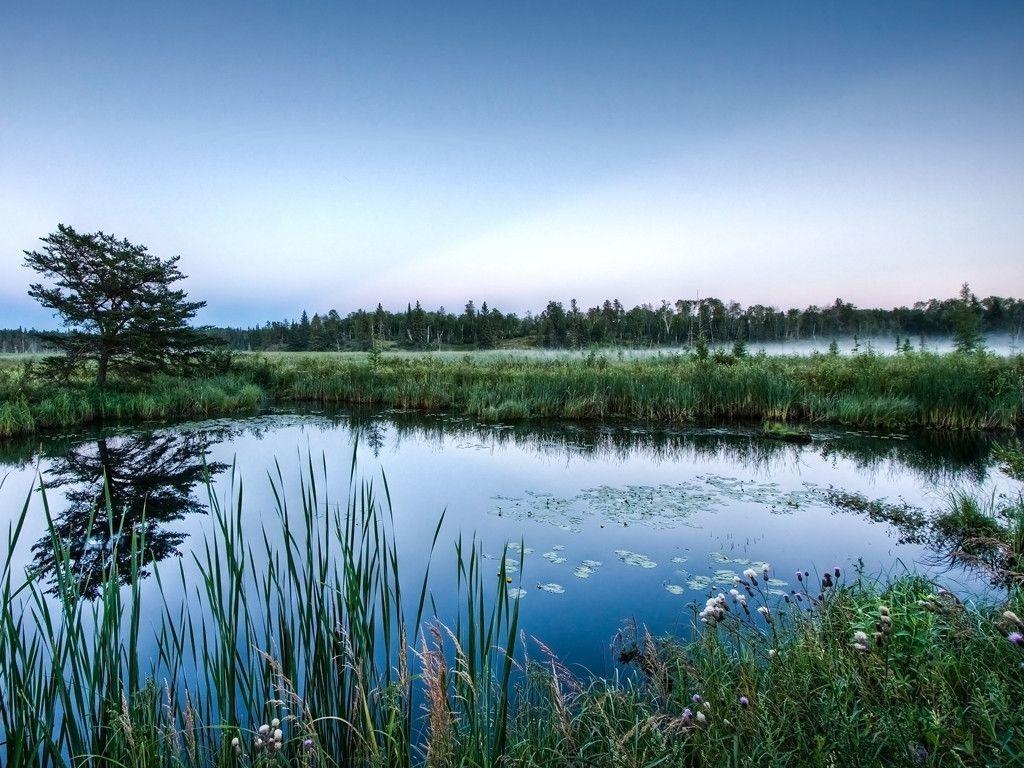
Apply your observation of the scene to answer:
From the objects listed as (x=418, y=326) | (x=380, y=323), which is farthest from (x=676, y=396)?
(x=380, y=323)

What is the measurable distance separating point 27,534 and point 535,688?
726cm

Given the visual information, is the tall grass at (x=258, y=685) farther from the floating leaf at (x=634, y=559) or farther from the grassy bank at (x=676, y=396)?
the grassy bank at (x=676, y=396)

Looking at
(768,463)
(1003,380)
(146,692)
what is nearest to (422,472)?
(768,463)

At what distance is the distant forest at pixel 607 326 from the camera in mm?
62094

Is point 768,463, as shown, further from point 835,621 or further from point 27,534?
point 27,534

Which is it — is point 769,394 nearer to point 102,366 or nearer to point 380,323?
point 102,366

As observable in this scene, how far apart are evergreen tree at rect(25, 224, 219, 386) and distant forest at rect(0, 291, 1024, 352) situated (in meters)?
40.7

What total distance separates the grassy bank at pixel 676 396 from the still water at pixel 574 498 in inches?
64.4

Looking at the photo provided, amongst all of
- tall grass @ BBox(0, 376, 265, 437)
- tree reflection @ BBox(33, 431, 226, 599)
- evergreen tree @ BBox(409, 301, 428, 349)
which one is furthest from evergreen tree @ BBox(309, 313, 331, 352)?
tree reflection @ BBox(33, 431, 226, 599)

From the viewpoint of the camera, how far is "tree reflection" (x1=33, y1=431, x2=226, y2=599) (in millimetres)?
5484

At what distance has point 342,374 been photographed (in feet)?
72.5

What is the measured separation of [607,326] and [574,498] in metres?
56.7

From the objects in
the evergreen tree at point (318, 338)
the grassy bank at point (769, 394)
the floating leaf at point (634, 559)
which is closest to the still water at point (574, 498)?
the floating leaf at point (634, 559)

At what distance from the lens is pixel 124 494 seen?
8.20m
